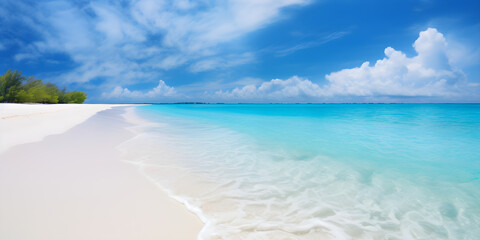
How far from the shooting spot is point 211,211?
259 centimetres

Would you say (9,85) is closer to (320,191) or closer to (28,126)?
(28,126)

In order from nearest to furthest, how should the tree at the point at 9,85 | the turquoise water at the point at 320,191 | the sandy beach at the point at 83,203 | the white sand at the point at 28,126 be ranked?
the sandy beach at the point at 83,203, the turquoise water at the point at 320,191, the white sand at the point at 28,126, the tree at the point at 9,85

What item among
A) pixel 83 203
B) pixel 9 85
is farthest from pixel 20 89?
pixel 83 203

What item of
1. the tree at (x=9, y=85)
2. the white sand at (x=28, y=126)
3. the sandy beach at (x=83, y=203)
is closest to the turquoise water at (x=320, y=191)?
the sandy beach at (x=83, y=203)

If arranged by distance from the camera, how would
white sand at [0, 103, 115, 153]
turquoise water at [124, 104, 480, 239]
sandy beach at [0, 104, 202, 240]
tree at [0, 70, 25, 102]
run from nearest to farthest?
sandy beach at [0, 104, 202, 240]
turquoise water at [124, 104, 480, 239]
white sand at [0, 103, 115, 153]
tree at [0, 70, 25, 102]

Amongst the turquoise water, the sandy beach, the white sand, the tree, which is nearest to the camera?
the sandy beach

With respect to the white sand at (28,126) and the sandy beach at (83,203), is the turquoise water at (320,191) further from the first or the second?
the white sand at (28,126)

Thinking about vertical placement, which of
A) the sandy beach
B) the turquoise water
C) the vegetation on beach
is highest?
the vegetation on beach

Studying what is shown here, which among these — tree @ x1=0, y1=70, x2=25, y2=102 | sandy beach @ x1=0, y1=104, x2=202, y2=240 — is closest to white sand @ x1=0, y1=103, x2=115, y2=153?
sandy beach @ x1=0, y1=104, x2=202, y2=240

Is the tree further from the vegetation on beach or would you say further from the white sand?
the white sand

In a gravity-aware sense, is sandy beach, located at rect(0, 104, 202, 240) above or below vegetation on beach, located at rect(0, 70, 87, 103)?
below

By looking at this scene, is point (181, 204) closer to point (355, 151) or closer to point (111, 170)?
point (111, 170)

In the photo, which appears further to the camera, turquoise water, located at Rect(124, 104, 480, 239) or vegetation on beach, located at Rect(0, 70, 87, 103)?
vegetation on beach, located at Rect(0, 70, 87, 103)

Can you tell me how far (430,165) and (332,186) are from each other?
368cm
